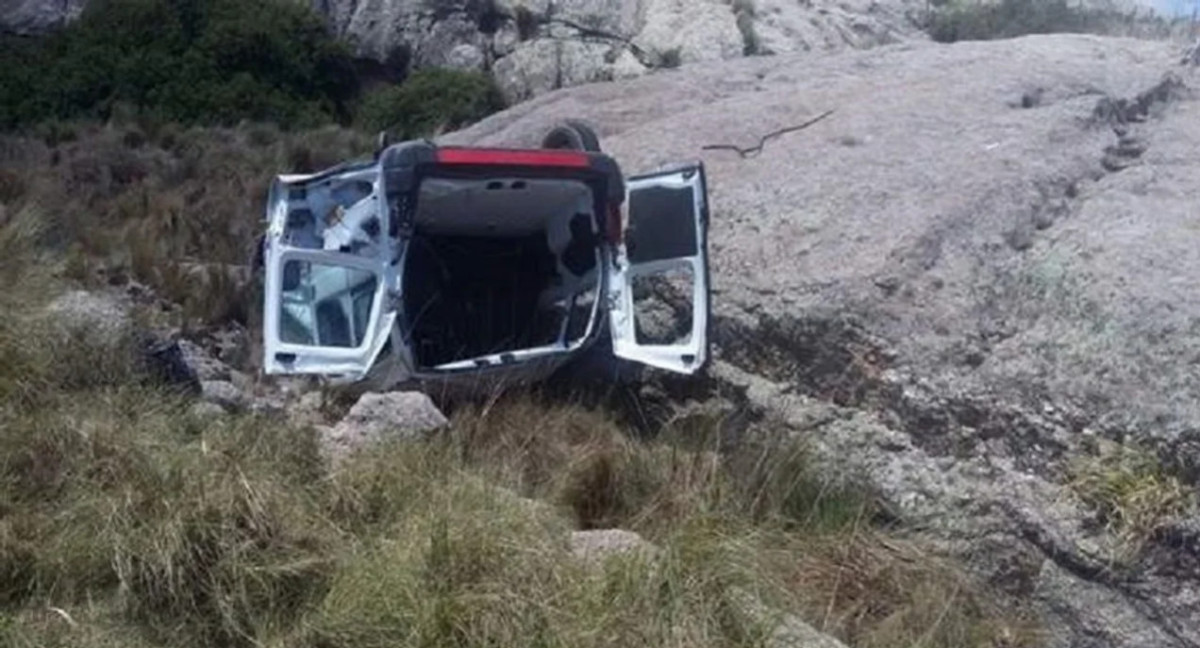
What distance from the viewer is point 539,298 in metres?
12.4

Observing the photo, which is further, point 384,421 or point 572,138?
point 572,138

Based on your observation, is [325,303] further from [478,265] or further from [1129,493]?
[1129,493]

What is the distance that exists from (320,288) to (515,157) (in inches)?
51.4

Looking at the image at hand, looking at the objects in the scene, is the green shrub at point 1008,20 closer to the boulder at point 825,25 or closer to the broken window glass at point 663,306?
the boulder at point 825,25

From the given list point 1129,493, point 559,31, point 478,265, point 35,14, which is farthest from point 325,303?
point 35,14

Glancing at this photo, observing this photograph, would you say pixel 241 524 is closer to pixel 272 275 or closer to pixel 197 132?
pixel 272 275

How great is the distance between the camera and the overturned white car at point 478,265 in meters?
10.8

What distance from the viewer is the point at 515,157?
Answer: 11.1 metres

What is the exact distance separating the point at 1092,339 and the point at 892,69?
5891 millimetres

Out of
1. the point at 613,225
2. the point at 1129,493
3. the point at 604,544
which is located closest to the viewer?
the point at 604,544

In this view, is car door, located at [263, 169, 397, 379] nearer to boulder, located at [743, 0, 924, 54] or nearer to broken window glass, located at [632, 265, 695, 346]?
broken window glass, located at [632, 265, 695, 346]

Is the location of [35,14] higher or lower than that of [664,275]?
higher

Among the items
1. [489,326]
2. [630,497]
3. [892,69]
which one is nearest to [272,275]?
[489,326]

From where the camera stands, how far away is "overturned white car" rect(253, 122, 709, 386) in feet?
35.4
